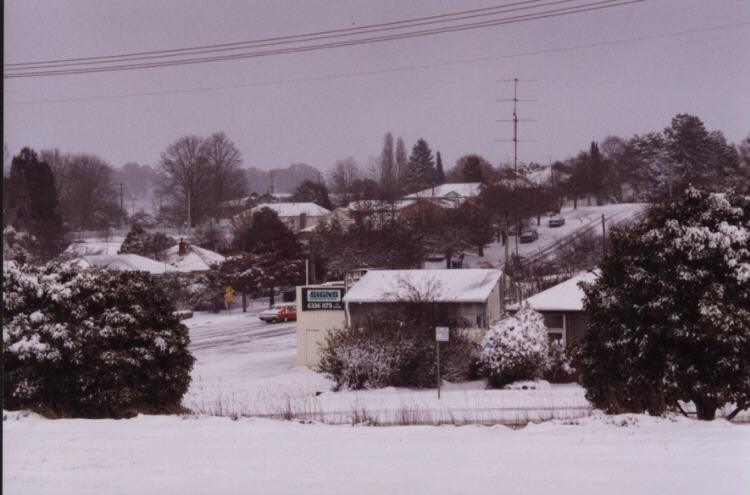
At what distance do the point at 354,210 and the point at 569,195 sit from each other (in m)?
40.7

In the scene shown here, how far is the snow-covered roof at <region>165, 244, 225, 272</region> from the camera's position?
70.2m

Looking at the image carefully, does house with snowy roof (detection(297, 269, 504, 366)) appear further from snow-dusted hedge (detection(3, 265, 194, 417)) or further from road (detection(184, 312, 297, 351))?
snow-dusted hedge (detection(3, 265, 194, 417))

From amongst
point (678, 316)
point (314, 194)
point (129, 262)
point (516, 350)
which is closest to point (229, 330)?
point (129, 262)

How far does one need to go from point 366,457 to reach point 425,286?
979 inches

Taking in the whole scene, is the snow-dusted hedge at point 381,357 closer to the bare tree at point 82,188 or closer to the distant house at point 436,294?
the distant house at point 436,294

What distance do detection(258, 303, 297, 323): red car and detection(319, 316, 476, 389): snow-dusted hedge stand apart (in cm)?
2769

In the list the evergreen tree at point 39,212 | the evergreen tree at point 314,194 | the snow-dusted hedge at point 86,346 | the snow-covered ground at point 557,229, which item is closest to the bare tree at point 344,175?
the evergreen tree at point 314,194

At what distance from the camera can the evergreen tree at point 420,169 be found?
101106mm

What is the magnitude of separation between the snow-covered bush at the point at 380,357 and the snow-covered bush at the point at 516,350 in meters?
2.55

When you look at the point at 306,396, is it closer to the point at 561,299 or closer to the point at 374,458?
the point at 561,299

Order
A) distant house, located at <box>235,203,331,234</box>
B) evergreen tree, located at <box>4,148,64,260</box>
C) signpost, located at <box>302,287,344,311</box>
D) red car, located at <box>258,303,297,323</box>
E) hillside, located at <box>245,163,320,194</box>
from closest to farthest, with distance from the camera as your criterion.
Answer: signpost, located at <box>302,287,344,311</box> → evergreen tree, located at <box>4,148,64,260</box> → red car, located at <box>258,303,297,323</box> → distant house, located at <box>235,203,331,234</box> → hillside, located at <box>245,163,320,194</box>

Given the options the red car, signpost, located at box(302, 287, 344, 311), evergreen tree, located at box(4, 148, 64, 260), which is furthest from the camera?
the red car

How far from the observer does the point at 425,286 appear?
1347 inches

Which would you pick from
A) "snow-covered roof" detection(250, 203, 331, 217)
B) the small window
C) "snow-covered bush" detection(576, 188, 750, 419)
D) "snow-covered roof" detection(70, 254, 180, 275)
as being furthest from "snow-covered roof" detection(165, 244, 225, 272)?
"snow-covered bush" detection(576, 188, 750, 419)
